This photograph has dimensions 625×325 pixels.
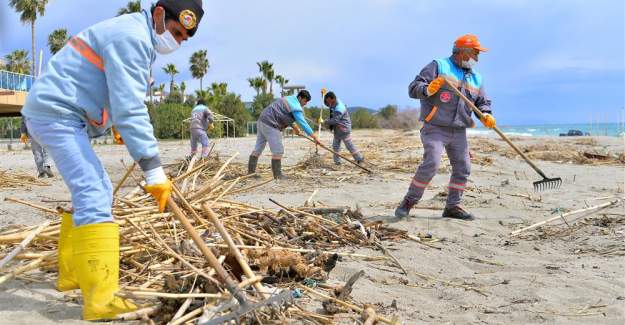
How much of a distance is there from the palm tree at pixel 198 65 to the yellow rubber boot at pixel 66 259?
6678 cm

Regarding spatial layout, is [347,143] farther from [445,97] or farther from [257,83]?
[257,83]

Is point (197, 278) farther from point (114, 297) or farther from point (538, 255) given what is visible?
point (538, 255)

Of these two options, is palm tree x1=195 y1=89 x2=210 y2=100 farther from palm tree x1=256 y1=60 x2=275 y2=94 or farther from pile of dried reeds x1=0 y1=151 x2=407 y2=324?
pile of dried reeds x1=0 y1=151 x2=407 y2=324

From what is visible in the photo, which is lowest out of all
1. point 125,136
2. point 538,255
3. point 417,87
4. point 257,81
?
point 538,255

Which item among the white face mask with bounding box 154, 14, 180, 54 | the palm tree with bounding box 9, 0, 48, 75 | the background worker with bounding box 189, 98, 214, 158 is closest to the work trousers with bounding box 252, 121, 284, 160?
the background worker with bounding box 189, 98, 214, 158

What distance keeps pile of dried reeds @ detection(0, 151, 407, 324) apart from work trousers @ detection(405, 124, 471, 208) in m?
1.07

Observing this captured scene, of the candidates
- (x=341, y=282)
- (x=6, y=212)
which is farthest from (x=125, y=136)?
(x=6, y=212)

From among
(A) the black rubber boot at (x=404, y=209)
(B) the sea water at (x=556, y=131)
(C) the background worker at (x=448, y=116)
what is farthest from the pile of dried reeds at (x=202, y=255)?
(B) the sea water at (x=556, y=131)

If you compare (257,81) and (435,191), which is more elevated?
(257,81)

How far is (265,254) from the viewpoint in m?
3.42

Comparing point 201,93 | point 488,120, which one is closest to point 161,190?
point 488,120

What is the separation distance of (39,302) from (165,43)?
58.9 inches

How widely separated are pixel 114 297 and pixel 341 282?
4.48 ft

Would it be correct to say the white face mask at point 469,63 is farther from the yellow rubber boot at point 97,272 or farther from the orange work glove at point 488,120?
the yellow rubber boot at point 97,272
